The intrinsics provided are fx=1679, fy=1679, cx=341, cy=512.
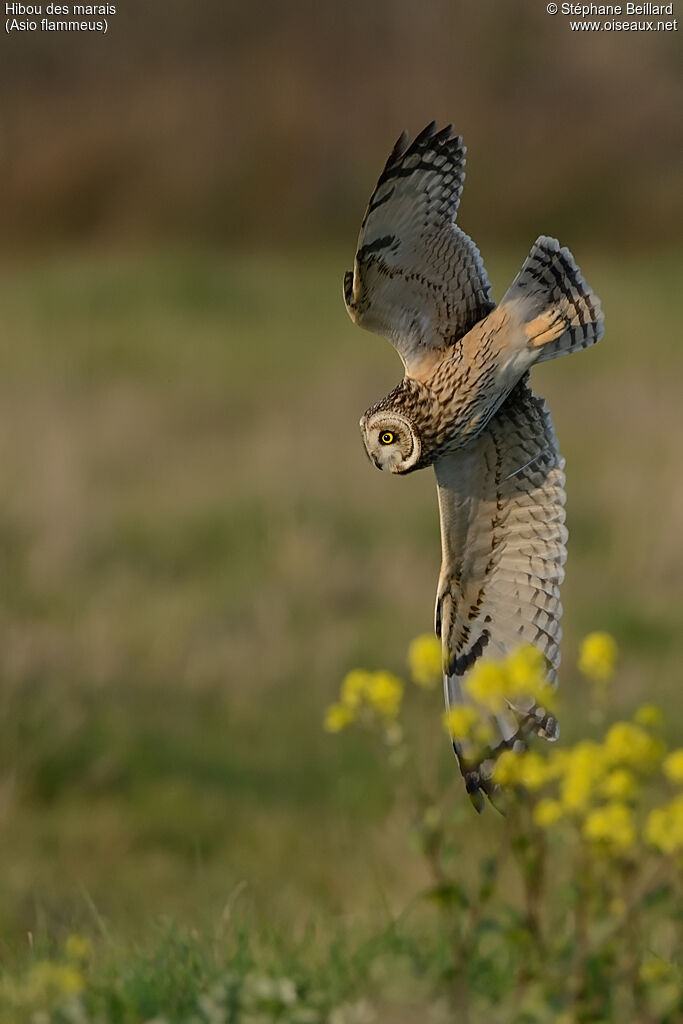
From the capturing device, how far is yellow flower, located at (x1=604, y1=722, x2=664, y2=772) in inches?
93.9

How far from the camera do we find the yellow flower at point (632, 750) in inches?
93.9

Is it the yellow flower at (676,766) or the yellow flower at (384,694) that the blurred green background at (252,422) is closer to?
the yellow flower at (384,694)

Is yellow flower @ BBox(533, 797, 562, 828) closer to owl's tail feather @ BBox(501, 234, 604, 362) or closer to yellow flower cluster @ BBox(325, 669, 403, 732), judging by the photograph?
yellow flower cluster @ BBox(325, 669, 403, 732)

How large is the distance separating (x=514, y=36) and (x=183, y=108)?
4.64m

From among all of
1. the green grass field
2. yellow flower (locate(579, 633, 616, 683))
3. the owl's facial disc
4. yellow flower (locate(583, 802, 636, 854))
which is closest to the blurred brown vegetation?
the green grass field

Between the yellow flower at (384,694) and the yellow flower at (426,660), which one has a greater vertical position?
the yellow flower at (426,660)

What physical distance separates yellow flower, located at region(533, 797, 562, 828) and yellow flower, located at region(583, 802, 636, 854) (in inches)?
1.7

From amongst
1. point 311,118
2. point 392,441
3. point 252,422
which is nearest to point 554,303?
point 392,441

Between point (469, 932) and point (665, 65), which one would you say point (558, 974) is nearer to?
point (469, 932)

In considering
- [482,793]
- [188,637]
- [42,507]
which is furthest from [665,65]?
[482,793]

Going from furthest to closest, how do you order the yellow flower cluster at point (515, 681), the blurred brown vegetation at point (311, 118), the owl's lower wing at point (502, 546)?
the blurred brown vegetation at point (311, 118) < the owl's lower wing at point (502, 546) < the yellow flower cluster at point (515, 681)

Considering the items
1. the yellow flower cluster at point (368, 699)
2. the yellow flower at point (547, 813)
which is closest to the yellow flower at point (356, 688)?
the yellow flower cluster at point (368, 699)

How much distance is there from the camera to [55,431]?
13633 mm

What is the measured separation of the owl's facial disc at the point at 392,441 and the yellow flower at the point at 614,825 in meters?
0.74
